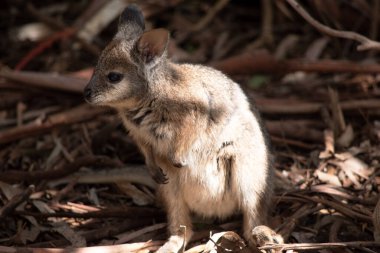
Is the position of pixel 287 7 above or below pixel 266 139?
above

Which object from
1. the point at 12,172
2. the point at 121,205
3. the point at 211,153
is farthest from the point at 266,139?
the point at 12,172

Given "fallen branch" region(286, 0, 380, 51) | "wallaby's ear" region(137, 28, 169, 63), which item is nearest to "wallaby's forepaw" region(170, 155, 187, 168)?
"wallaby's ear" region(137, 28, 169, 63)

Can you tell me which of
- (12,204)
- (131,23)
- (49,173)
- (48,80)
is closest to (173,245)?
(12,204)

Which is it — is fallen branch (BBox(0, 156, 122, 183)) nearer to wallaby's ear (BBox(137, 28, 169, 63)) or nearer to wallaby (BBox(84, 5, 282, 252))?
wallaby (BBox(84, 5, 282, 252))

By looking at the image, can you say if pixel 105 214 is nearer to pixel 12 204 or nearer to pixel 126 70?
pixel 12 204

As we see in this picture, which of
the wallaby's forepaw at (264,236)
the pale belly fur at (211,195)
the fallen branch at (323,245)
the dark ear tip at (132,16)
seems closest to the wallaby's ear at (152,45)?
the dark ear tip at (132,16)

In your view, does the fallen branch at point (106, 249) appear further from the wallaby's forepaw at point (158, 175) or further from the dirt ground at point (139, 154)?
the wallaby's forepaw at point (158, 175)

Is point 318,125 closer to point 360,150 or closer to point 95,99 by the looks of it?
point 360,150
